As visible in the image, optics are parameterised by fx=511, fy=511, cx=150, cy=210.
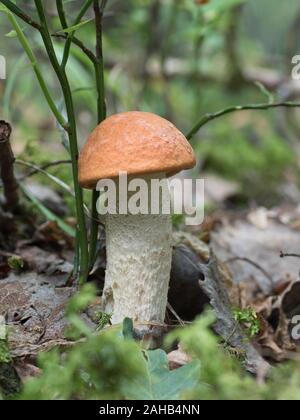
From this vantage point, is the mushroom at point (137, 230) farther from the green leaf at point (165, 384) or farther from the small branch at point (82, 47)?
the green leaf at point (165, 384)

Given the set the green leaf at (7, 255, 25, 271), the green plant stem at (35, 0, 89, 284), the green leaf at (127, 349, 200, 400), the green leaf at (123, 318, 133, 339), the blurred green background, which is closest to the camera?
the green leaf at (127, 349, 200, 400)

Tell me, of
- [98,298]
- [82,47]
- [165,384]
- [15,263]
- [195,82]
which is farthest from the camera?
[195,82]

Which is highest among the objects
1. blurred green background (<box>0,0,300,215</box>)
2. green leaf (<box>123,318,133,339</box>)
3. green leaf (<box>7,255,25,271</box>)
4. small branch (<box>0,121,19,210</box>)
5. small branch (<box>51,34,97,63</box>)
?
blurred green background (<box>0,0,300,215</box>)

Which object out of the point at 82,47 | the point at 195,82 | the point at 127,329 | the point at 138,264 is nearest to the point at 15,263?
the point at 138,264

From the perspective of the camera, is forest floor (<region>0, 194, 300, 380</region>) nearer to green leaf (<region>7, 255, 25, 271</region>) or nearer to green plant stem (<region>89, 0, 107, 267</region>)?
green leaf (<region>7, 255, 25, 271</region>)

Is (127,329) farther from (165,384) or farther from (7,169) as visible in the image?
(7,169)

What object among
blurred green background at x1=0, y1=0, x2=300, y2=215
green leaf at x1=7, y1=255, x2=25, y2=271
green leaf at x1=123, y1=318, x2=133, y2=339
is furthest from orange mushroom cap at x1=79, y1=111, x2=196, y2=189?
blurred green background at x1=0, y1=0, x2=300, y2=215
